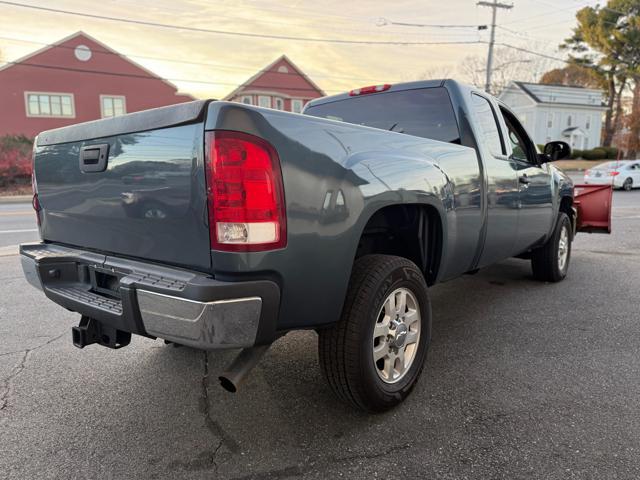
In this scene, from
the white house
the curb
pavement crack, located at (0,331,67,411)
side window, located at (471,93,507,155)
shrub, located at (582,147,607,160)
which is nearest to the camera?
pavement crack, located at (0,331,67,411)

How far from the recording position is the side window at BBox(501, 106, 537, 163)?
4504 millimetres

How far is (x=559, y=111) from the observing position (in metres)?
52.0

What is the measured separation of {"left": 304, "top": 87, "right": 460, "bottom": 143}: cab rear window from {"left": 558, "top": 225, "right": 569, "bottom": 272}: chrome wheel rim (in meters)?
2.62

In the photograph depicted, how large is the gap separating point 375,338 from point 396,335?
0.14 m

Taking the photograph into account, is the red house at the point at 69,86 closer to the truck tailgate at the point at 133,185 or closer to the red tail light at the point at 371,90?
the red tail light at the point at 371,90

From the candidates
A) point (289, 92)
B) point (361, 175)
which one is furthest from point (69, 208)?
point (289, 92)

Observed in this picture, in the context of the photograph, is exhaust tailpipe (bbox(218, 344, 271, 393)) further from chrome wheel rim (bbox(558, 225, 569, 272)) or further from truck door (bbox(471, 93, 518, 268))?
chrome wheel rim (bbox(558, 225, 569, 272))

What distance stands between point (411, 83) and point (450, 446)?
9.06 ft

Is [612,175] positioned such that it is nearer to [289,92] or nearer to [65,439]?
[65,439]

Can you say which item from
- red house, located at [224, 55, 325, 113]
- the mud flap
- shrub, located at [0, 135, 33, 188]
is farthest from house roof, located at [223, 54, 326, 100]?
the mud flap

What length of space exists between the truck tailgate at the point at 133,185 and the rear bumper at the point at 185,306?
99 mm

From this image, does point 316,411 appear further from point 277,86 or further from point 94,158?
point 277,86

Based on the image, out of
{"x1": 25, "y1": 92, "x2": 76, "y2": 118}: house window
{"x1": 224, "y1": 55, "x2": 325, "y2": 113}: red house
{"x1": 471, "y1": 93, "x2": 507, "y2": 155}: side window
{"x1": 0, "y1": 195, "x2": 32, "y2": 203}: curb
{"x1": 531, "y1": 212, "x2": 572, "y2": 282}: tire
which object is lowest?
{"x1": 0, "y1": 195, "x2": 32, "y2": 203}: curb

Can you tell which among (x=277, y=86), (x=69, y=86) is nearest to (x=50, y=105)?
(x=69, y=86)
